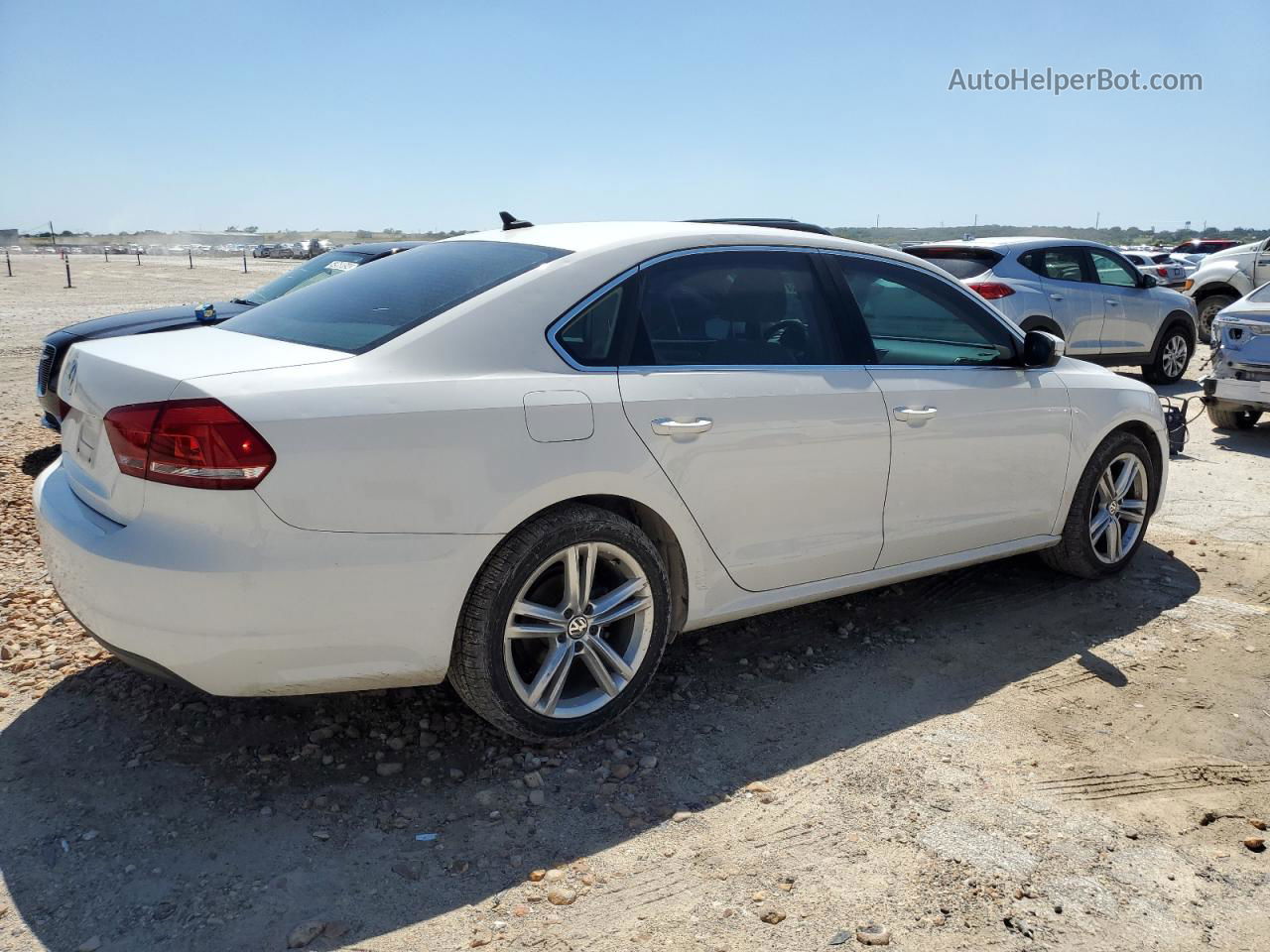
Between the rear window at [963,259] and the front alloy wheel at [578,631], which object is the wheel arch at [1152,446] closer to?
the front alloy wheel at [578,631]

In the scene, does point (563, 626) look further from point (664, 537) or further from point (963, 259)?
point (963, 259)

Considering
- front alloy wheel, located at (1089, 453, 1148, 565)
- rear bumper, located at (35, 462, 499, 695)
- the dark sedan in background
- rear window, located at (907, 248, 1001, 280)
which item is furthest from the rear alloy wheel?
rear bumper, located at (35, 462, 499, 695)

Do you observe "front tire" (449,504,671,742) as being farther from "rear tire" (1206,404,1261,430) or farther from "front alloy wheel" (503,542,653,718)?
"rear tire" (1206,404,1261,430)

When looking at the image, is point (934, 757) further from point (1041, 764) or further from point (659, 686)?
point (659, 686)

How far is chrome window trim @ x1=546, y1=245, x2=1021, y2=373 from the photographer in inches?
134

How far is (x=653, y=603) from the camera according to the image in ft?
11.7

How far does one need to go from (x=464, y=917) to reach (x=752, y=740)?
128 centimetres

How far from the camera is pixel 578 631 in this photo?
11.3 ft

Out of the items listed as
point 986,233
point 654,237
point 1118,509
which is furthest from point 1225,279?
point 986,233

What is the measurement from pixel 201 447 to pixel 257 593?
41cm

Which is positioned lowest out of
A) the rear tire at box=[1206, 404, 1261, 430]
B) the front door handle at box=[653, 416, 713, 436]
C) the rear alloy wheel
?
the rear tire at box=[1206, 404, 1261, 430]

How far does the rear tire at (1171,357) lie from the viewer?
41.3 feet

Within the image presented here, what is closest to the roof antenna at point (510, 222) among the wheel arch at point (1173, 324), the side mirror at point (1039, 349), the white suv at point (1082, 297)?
the side mirror at point (1039, 349)

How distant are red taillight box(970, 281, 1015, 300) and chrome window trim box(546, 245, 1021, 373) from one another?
631cm
